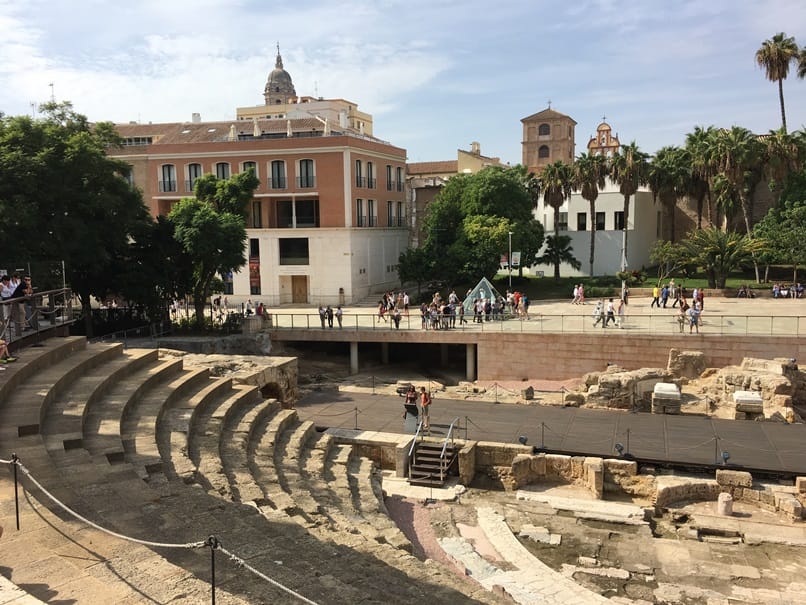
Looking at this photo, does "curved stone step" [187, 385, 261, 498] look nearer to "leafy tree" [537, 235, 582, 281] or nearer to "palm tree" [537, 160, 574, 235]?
"palm tree" [537, 160, 574, 235]

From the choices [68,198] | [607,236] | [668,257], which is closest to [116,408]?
[68,198]

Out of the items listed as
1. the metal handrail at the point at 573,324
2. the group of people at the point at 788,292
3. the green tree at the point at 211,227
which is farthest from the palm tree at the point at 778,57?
the green tree at the point at 211,227

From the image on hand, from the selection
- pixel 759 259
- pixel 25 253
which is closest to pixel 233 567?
pixel 25 253

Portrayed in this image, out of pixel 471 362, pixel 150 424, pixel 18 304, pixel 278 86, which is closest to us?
pixel 150 424

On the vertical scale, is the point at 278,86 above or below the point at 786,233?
above

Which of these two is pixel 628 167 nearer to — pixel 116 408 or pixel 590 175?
pixel 590 175

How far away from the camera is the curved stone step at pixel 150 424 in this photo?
11.8 metres

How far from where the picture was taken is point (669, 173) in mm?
48375

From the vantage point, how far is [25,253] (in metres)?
25.1

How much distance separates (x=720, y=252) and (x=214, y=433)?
113 feet

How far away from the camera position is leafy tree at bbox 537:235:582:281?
48281mm

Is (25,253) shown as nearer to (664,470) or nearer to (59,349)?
(59,349)

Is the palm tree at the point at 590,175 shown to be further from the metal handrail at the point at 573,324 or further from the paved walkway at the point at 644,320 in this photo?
the metal handrail at the point at 573,324

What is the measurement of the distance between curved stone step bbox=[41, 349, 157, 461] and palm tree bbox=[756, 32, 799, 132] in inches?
1911
